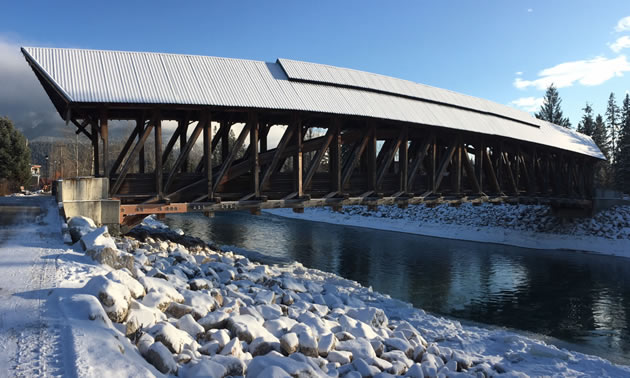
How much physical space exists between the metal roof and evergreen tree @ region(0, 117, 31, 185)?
1189 inches

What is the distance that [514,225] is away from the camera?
100ft

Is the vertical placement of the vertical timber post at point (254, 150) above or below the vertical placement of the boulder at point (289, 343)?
above

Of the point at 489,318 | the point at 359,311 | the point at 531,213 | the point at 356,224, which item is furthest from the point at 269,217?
the point at 359,311

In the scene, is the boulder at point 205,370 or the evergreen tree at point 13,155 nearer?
the boulder at point 205,370

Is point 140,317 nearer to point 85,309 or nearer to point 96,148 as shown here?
point 85,309

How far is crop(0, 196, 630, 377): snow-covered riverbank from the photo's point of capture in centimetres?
436

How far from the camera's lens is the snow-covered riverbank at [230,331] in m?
4.36

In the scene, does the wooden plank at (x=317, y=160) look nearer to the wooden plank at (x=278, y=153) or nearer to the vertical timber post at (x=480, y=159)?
the wooden plank at (x=278, y=153)

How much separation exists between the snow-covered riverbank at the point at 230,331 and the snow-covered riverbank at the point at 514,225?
21.6m

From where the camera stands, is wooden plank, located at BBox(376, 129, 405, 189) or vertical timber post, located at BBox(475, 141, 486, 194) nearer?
wooden plank, located at BBox(376, 129, 405, 189)

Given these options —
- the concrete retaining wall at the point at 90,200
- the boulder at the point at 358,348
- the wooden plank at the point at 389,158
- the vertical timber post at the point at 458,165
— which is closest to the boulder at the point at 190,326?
the boulder at the point at 358,348

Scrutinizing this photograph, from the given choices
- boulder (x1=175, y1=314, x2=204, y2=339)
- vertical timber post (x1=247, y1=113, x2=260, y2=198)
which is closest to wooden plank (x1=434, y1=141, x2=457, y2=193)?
vertical timber post (x1=247, y1=113, x2=260, y2=198)

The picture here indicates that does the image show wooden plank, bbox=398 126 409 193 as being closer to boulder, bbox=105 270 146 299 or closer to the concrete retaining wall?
the concrete retaining wall

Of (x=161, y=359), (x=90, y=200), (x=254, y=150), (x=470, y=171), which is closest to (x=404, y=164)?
(x=470, y=171)
